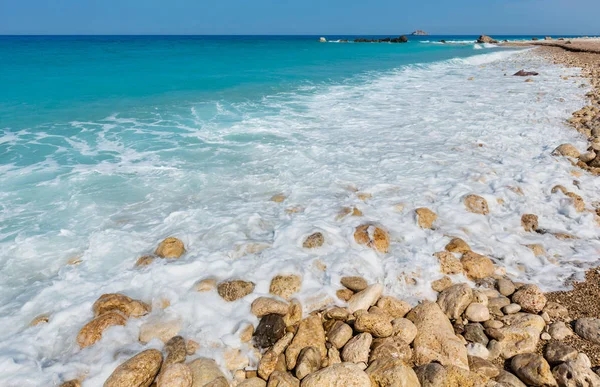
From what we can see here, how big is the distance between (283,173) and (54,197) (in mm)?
4237

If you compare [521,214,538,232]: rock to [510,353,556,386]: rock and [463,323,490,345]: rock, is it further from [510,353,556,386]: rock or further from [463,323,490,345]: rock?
[510,353,556,386]: rock

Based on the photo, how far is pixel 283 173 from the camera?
7410 millimetres

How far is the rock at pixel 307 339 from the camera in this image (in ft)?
10.5

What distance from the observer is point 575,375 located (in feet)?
9.35

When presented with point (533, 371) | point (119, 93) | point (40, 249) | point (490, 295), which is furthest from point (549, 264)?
point (119, 93)

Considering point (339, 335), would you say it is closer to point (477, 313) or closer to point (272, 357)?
point (272, 357)

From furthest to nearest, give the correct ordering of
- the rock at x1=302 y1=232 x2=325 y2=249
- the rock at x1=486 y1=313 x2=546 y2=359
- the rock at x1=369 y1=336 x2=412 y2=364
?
1. the rock at x1=302 y1=232 x2=325 y2=249
2. the rock at x1=486 y1=313 x2=546 y2=359
3. the rock at x1=369 y1=336 x2=412 y2=364

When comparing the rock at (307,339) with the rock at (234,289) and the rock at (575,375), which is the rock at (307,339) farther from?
the rock at (575,375)

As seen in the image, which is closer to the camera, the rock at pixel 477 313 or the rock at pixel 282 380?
the rock at pixel 282 380

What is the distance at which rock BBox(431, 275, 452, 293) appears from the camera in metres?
4.10

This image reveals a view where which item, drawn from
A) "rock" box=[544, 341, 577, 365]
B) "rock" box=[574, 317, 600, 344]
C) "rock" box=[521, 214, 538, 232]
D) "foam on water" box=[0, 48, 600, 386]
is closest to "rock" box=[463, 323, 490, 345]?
"rock" box=[544, 341, 577, 365]

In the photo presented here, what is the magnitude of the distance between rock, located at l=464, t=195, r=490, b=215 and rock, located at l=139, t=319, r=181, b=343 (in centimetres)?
450

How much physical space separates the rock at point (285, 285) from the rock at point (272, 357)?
66 cm

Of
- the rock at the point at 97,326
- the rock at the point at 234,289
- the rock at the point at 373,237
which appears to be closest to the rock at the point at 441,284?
the rock at the point at 373,237
